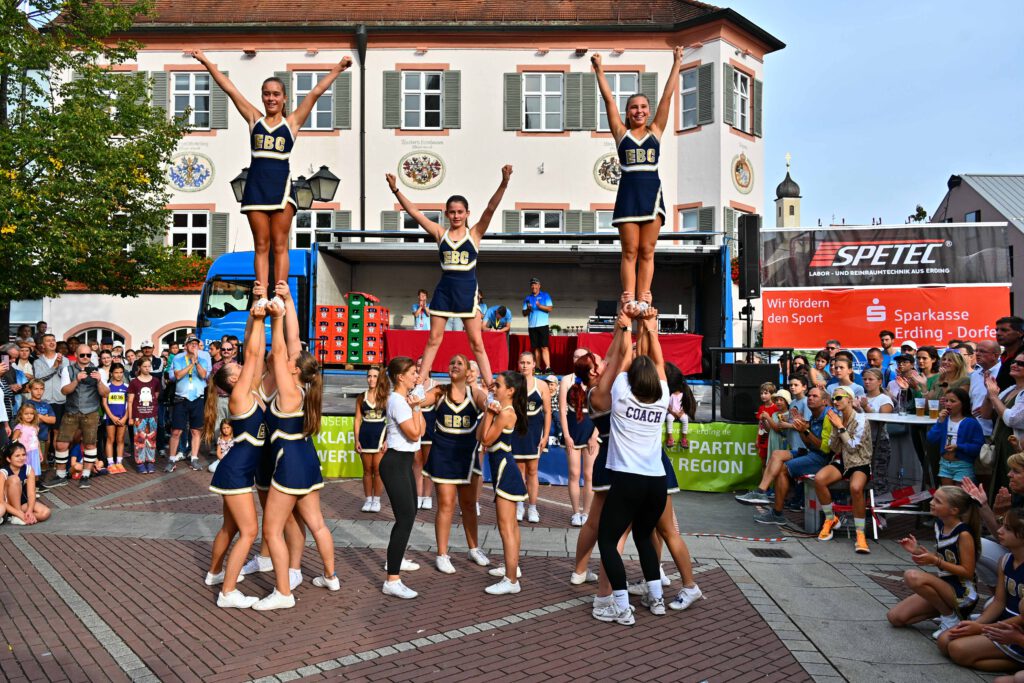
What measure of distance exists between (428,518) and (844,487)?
4.64 meters

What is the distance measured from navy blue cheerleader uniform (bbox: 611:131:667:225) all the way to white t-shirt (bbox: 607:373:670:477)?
1.91 m

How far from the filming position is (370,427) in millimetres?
9484

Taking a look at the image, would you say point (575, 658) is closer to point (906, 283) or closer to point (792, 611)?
point (792, 611)

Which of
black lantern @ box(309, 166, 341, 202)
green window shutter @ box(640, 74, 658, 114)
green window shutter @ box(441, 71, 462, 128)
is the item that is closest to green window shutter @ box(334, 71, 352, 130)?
green window shutter @ box(441, 71, 462, 128)

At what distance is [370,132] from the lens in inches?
959

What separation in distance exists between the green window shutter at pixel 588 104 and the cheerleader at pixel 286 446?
1961 cm

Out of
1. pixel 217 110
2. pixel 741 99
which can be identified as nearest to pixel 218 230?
pixel 217 110

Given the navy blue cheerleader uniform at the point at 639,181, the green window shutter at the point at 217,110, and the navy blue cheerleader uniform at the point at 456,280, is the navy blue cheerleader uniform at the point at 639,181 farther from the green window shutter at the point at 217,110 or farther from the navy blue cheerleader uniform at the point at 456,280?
the green window shutter at the point at 217,110

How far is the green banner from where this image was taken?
11320 mm

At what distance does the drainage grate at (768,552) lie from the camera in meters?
8.04

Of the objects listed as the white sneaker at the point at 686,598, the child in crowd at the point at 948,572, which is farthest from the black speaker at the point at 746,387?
the white sneaker at the point at 686,598

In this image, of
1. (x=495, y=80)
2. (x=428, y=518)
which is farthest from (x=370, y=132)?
(x=428, y=518)

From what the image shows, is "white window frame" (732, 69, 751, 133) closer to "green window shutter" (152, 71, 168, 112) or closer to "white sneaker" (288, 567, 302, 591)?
"green window shutter" (152, 71, 168, 112)

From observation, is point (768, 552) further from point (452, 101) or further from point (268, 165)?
point (452, 101)
